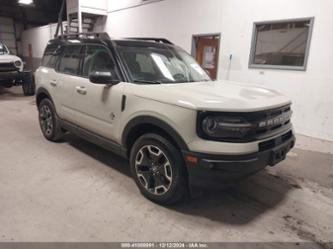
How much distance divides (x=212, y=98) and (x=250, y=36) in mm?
4327

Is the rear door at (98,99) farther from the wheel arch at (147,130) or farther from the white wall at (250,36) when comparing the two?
the white wall at (250,36)

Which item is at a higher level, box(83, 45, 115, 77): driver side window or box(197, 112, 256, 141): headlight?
box(83, 45, 115, 77): driver side window

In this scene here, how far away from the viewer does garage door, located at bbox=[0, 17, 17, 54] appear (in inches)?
634

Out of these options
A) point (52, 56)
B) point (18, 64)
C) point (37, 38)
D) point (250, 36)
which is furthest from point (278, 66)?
point (37, 38)

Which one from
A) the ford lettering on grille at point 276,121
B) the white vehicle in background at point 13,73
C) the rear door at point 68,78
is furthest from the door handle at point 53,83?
the white vehicle in background at point 13,73

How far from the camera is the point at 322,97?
16.1 feet

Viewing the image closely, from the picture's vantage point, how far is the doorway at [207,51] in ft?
23.0

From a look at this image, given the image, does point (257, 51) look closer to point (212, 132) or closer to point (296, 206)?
point (296, 206)

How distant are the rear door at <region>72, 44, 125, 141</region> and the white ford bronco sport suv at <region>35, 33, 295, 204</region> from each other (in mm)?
12

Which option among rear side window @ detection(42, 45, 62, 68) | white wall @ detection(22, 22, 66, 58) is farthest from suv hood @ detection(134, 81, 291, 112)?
white wall @ detection(22, 22, 66, 58)

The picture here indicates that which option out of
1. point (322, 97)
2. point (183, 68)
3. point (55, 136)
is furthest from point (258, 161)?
point (322, 97)

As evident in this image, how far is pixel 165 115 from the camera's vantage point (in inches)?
87.7

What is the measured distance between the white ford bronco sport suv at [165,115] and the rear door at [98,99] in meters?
0.01

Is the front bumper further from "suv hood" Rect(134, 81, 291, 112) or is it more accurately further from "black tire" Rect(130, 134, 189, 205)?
"suv hood" Rect(134, 81, 291, 112)
